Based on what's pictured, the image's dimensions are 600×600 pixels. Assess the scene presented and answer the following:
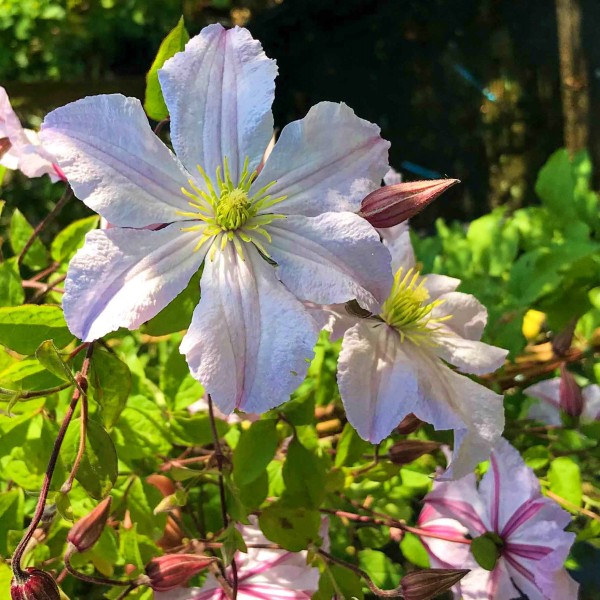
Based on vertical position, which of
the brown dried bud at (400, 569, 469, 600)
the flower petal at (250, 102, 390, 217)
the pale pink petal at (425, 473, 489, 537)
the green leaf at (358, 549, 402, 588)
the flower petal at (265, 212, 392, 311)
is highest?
the flower petal at (250, 102, 390, 217)

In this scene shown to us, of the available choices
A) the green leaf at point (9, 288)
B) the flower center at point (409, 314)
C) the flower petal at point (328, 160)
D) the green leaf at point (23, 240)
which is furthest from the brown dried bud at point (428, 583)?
the green leaf at point (23, 240)

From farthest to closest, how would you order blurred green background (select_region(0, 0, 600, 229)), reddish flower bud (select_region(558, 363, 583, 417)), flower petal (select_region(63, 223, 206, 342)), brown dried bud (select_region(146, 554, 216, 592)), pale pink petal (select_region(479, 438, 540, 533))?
blurred green background (select_region(0, 0, 600, 229)) < reddish flower bud (select_region(558, 363, 583, 417)) < pale pink petal (select_region(479, 438, 540, 533)) < brown dried bud (select_region(146, 554, 216, 592)) < flower petal (select_region(63, 223, 206, 342))

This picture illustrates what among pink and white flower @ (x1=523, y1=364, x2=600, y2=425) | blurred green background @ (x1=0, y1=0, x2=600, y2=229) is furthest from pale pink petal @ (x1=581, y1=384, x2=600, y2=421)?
blurred green background @ (x1=0, y1=0, x2=600, y2=229)

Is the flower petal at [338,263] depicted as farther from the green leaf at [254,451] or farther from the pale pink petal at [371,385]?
the green leaf at [254,451]

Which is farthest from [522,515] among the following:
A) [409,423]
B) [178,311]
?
[178,311]

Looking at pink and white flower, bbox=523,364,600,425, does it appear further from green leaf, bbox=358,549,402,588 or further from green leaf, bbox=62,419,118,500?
green leaf, bbox=62,419,118,500

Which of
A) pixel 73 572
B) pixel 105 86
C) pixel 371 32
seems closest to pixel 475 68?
pixel 371 32

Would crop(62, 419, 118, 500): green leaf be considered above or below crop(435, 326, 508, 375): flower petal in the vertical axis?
above

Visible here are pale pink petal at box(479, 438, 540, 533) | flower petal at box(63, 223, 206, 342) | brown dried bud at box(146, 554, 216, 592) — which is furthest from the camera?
pale pink petal at box(479, 438, 540, 533)
